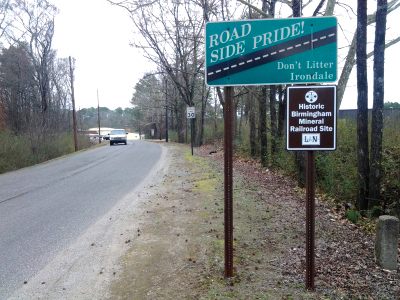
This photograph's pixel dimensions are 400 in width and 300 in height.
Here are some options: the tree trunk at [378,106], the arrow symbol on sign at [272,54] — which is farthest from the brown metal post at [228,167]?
the tree trunk at [378,106]

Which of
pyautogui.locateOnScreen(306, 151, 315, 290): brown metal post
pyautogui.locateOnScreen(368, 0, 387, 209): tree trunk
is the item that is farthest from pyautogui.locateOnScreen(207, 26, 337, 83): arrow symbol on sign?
pyautogui.locateOnScreen(368, 0, 387, 209): tree trunk

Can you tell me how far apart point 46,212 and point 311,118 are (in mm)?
6449

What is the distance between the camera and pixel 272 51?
4262mm

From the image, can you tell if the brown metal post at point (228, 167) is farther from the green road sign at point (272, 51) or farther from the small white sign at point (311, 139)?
the small white sign at point (311, 139)

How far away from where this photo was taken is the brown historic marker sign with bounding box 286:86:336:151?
4055mm

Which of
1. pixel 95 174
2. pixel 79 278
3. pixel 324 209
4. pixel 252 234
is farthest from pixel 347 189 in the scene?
pixel 95 174

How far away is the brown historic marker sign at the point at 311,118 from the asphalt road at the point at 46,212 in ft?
12.3

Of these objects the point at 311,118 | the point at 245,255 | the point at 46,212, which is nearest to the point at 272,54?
the point at 311,118

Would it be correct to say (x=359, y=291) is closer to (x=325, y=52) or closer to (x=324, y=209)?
(x=325, y=52)

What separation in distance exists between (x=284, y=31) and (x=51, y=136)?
2847 centimetres

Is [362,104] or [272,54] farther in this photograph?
[362,104]

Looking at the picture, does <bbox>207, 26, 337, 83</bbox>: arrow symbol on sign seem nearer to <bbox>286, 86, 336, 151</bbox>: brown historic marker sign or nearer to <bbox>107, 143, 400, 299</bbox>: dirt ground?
<bbox>286, 86, 336, 151</bbox>: brown historic marker sign

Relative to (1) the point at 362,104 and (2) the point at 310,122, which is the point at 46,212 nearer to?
(2) the point at 310,122

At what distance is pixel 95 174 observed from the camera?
47.9ft
